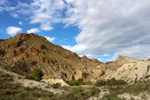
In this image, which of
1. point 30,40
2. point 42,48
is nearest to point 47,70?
point 42,48

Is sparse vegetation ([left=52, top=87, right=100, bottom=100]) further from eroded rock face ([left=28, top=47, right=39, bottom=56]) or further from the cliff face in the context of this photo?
eroded rock face ([left=28, top=47, right=39, bottom=56])

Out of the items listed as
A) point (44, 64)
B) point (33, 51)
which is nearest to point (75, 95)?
point (44, 64)

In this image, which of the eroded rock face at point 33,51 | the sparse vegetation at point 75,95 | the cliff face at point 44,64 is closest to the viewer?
the sparse vegetation at point 75,95

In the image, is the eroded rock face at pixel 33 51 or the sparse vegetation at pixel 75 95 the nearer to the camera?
the sparse vegetation at pixel 75 95

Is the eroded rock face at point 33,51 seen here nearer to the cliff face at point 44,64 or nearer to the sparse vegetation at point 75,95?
the cliff face at point 44,64

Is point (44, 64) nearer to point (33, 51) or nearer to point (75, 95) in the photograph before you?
point (33, 51)

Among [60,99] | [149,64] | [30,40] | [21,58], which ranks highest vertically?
[30,40]

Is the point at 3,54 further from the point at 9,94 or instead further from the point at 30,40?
the point at 9,94

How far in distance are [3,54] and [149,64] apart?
85672 millimetres

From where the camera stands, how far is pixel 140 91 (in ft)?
41.0

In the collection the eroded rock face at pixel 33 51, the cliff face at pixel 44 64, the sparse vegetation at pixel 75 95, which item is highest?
the eroded rock face at pixel 33 51

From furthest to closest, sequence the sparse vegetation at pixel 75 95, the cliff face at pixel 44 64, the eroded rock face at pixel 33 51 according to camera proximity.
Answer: the eroded rock face at pixel 33 51, the cliff face at pixel 44 64, the sparse vegetation at pixel 75 95

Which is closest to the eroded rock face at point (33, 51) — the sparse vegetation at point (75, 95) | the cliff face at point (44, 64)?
the cliff face at point (44, 64)

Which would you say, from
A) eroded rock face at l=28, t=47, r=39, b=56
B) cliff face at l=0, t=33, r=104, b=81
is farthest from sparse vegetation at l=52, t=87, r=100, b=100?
eroded rock face at l=28, t=47, r=39, b=56
